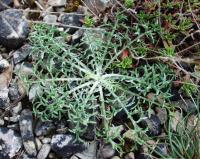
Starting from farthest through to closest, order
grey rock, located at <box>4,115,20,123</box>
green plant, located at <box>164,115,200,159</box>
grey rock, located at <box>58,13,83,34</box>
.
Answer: grey rock, located at <box>58,13,83,34</box> < grey rock, located at <box>4,115,20,123</box> < green plant, located at <box>164,115,200,159</box>

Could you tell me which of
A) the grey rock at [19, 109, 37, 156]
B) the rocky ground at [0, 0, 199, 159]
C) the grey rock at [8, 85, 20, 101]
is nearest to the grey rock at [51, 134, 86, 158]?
the rocky ground at [0, 0, 199, 159]

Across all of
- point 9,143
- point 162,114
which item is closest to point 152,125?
point 162,114

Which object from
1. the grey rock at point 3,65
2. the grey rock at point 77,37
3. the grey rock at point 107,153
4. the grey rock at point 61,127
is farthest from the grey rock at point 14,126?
the grey rock at point 77,37

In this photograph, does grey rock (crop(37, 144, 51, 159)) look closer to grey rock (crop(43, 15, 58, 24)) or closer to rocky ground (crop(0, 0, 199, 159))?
rocky ground (crop(0, 0, 199, 159))

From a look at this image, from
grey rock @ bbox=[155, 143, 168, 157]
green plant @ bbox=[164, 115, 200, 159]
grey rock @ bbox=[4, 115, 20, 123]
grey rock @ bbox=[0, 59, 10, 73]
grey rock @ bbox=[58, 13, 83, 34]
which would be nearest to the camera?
green plant @ bbox=[164, 115, 200, 159]

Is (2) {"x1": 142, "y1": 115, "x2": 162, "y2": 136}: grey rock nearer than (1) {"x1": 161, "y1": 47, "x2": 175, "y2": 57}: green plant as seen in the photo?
Yes

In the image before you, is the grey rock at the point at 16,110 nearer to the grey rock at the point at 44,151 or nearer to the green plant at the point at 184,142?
the grey rock at the point at 44,151
